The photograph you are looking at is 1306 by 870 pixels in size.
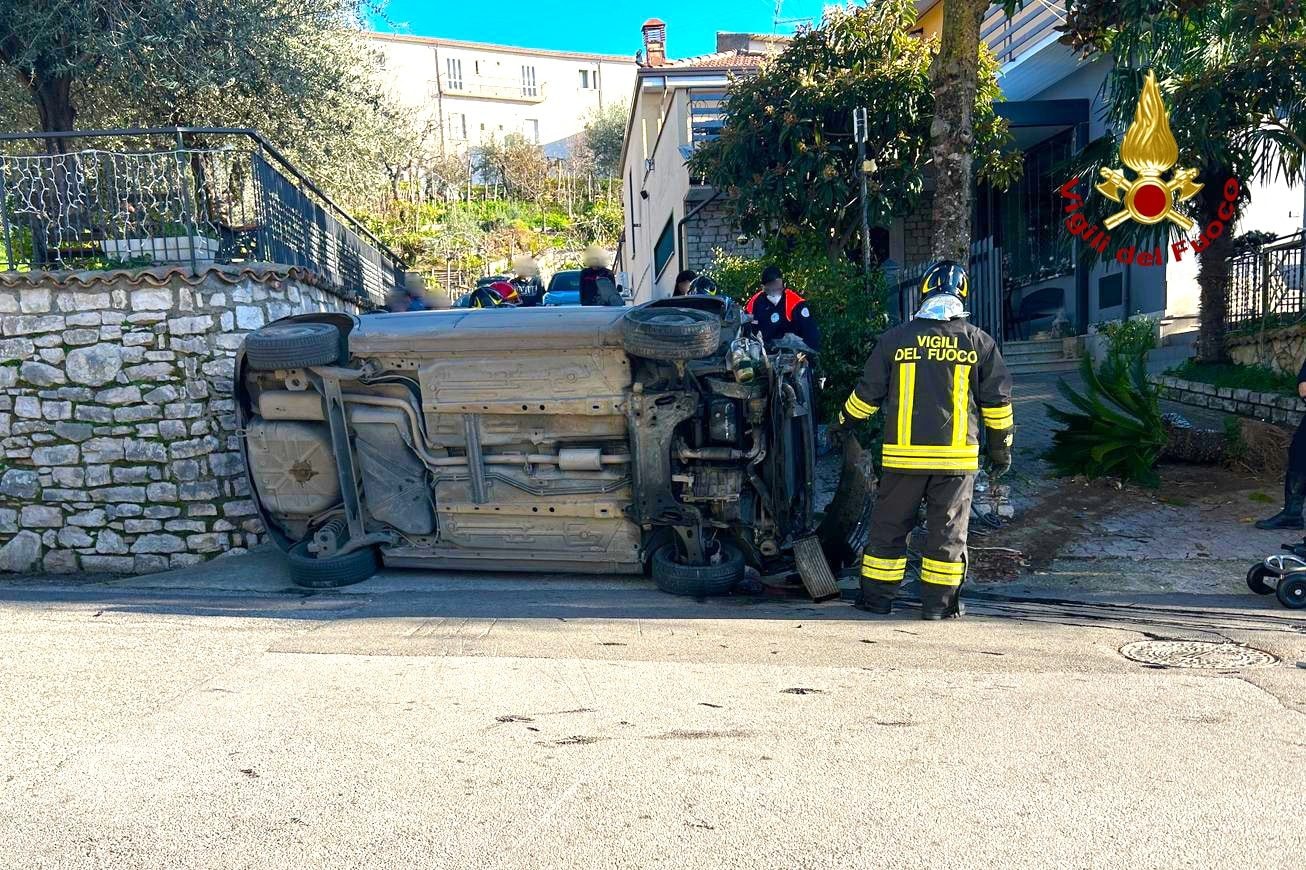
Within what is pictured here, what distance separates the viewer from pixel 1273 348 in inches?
379

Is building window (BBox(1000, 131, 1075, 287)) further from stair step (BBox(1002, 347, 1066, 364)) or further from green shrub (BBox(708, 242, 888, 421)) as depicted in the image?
green shrub (BBox(708, 242, 888, 421))

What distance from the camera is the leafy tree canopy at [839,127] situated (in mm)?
12711

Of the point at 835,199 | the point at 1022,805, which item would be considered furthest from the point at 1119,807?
the point at 835,199

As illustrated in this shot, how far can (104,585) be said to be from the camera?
7.41 meters


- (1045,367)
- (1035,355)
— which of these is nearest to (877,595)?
(1045,367)

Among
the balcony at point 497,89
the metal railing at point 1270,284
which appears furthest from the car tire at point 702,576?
the balcony at point 497,89

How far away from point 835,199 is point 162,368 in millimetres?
8508

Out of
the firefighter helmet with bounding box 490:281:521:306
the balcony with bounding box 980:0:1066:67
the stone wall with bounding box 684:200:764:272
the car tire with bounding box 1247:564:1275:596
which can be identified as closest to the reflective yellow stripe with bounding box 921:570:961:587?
the car tire with bounding box 1247:564:1275:596

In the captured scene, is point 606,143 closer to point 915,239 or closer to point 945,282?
point 915,239

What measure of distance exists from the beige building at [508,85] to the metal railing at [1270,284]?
44154 mm

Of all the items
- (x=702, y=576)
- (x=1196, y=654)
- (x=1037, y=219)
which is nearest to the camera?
(x=1196, y=654)

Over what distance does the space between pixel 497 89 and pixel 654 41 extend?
1172 inches

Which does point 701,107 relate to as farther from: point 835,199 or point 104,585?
point 104,585

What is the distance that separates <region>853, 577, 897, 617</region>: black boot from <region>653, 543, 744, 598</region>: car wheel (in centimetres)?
84
